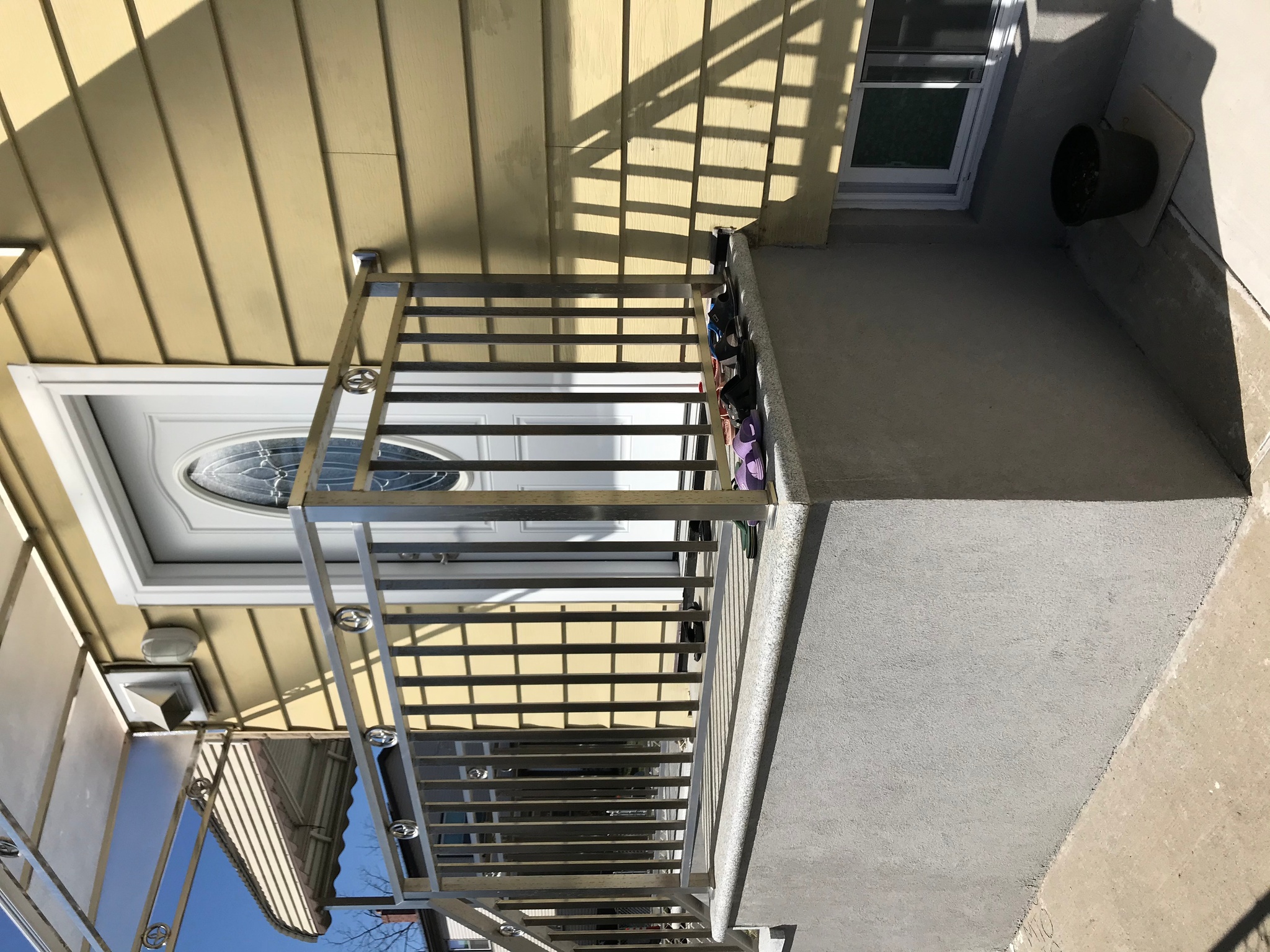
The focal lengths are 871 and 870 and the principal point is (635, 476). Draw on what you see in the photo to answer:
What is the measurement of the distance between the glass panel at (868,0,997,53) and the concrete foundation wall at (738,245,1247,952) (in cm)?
51

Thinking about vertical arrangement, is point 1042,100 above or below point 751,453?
above

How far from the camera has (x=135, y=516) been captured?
296cm

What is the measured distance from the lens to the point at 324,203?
2.30 m

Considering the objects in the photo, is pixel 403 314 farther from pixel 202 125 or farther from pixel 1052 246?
pixel 1052 246

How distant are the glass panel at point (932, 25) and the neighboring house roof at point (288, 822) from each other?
4136mm

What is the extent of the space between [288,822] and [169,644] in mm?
3280

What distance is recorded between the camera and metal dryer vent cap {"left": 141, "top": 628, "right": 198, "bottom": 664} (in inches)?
124

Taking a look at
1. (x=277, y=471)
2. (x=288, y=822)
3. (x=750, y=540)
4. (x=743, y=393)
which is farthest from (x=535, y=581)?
(x=288, y=822)

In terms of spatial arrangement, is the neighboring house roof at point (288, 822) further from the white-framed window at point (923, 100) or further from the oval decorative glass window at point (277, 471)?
the white-framed window at point (923, 100)

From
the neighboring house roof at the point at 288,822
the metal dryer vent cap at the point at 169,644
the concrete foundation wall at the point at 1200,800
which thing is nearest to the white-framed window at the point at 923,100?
the concrete foundation wall at the point at 1200,800

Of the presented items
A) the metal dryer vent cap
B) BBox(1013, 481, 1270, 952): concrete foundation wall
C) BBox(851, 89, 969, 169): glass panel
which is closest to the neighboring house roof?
the metal dryer vent cap

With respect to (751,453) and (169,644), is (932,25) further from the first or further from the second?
(169,644)

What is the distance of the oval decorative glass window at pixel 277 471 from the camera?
9.40ft

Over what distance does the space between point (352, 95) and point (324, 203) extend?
0.97 ft
